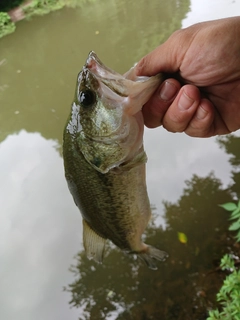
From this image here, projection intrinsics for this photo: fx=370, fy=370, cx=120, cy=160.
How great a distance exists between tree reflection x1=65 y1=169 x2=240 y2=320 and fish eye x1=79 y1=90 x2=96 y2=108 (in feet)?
8.88

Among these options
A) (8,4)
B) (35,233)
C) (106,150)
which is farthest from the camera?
(8,4)

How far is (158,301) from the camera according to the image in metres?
3.73

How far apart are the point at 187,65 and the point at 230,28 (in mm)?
236

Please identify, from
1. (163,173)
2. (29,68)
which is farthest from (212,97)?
(29,68)

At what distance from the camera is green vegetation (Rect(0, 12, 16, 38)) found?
11.8 m

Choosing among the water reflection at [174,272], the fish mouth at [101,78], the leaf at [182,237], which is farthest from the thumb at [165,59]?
the leaf at [182,237]

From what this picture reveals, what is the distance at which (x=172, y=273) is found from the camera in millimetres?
3879

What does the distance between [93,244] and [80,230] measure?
110 inches

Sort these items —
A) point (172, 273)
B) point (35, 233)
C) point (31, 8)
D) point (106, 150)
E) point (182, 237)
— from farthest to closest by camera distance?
point (31, 8), point (35, 233), point (182, 237), point (172, 273), point (106, 150)

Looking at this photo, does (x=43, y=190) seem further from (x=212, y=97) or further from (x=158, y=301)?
(x=212, y=97)

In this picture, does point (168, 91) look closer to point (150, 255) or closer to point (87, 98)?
point (87, 98)

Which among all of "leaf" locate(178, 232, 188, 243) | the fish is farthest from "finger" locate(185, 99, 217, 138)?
"leaf" locate(178, 232, 188, 243)

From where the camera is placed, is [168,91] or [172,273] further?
[172,273]

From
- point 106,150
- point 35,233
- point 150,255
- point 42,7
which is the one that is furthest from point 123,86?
point 42,7
